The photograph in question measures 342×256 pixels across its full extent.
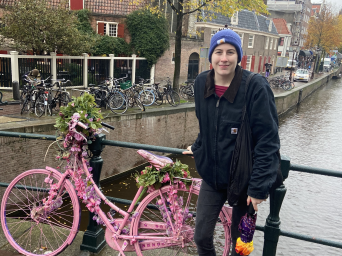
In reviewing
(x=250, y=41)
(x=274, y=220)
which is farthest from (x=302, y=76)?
(x=274, y=220)

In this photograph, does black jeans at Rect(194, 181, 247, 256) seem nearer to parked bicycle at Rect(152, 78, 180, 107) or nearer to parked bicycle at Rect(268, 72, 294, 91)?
parked bicycle at Rect(152, 78, 180, 107)

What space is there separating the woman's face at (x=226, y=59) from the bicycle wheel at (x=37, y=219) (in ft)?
4.59

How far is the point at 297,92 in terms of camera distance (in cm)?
2323

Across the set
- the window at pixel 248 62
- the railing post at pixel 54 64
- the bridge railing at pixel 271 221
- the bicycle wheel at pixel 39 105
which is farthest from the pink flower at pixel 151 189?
the window at pixel 248 62

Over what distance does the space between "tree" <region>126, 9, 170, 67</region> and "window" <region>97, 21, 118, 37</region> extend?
28.9 inches

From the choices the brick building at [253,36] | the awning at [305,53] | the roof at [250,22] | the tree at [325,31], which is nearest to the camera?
the brick building at [253,36]

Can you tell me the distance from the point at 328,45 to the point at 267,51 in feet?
33.6

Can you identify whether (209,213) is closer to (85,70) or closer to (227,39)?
(227,39)

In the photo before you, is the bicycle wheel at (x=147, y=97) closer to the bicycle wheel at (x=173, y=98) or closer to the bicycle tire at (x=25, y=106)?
the bicycle wheel at (x=173, y=98)

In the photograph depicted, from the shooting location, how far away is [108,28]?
17.1m

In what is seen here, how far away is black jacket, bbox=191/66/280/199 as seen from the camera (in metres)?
1.64

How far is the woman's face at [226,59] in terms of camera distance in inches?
68.9

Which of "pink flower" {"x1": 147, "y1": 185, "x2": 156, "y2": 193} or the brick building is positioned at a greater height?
the brick building

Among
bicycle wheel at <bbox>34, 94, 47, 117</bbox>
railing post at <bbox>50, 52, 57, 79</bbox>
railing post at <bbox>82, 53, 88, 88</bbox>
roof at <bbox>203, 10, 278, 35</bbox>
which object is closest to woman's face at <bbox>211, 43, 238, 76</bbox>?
bicycle wheel at <bbox>34, 94, 47, 117</bbox>
